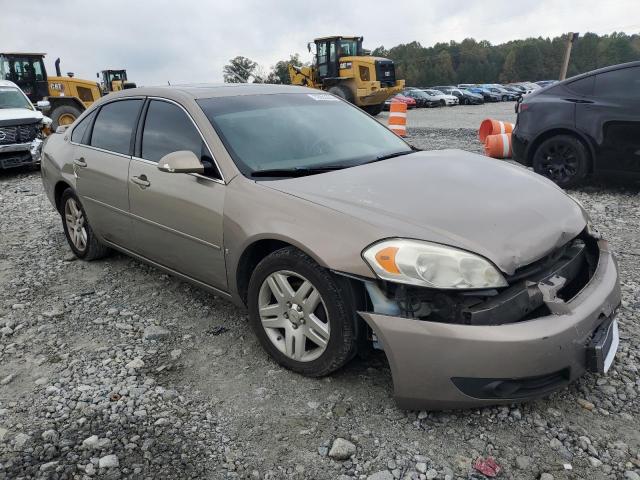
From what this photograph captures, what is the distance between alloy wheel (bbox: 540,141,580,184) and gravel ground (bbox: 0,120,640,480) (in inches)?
119

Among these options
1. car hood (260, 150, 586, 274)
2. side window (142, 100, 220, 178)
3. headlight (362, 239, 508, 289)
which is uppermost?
side window (142, 100, 220, 178)

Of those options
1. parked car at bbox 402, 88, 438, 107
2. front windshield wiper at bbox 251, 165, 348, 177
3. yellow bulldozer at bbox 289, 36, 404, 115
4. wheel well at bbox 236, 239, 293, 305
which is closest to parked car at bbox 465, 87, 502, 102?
parked car at bbox 402, 88, 438, 107

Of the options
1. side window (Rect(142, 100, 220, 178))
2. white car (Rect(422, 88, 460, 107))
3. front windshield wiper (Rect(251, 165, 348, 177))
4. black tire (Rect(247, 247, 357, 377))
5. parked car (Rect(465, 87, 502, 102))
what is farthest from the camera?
parked car (Rect(465, 87, 502, 102))

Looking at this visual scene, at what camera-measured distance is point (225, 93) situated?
3.71m

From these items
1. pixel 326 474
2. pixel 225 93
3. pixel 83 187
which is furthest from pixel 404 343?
pixel 83 187

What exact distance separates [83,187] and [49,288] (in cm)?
88

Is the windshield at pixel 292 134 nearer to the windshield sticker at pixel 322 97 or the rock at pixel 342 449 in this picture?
the windshield sticker at pixel 322 97

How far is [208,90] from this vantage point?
3.74 metres

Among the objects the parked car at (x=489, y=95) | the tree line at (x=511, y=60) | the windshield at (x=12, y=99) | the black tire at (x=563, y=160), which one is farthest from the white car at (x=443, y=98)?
the tree line at (x=511, y=60)

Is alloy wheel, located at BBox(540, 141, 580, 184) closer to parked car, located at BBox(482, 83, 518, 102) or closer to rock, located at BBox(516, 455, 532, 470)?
rock, located at BBox(516, 455, 532, 470)

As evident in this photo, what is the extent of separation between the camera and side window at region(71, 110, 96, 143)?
4.55 m

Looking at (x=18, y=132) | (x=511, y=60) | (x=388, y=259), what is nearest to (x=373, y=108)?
(x=18, y=132)

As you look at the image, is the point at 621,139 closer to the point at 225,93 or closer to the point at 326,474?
the point at 225,93

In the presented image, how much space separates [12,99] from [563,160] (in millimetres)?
10582
